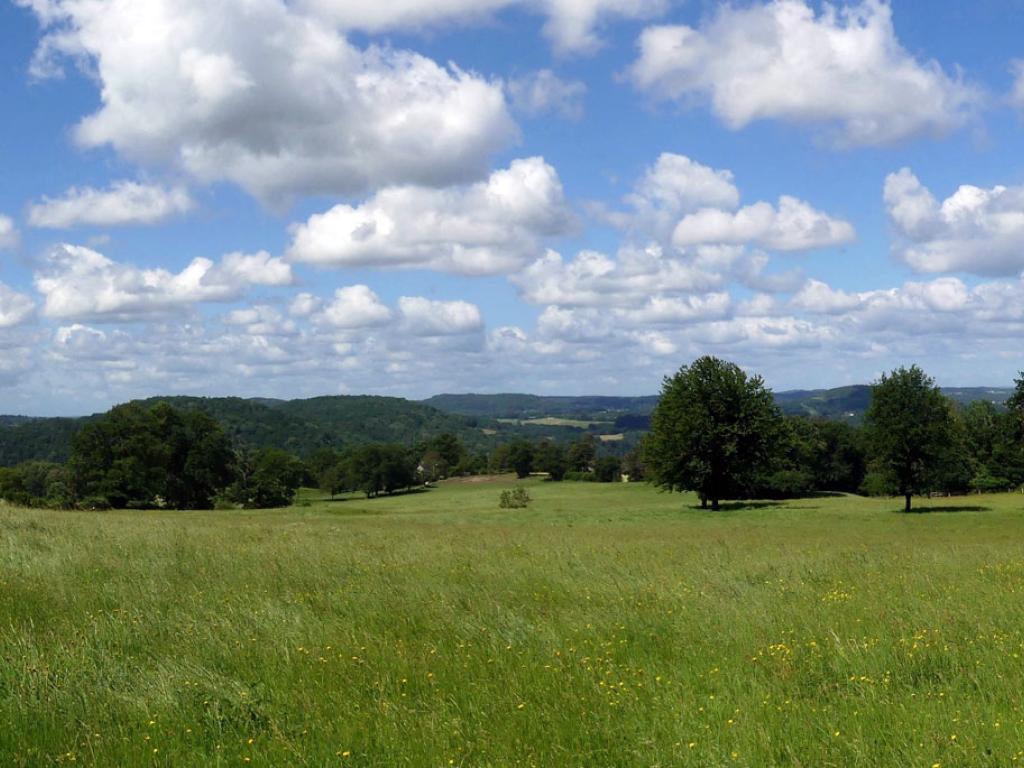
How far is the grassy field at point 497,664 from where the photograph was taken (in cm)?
559

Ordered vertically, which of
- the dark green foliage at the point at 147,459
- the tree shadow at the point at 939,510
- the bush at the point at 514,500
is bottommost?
the bush at the point at 514,500

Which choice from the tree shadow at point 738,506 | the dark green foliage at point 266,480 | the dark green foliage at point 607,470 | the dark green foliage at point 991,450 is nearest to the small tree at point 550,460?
the dark green foliage at point 607,470

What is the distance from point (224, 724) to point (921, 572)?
11477 mm

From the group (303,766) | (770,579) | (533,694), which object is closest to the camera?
(303,766)

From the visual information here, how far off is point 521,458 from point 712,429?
95227 millimetres

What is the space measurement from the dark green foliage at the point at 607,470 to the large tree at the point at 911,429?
84733 mm

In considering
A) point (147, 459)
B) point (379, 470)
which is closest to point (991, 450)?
point (379, 470)

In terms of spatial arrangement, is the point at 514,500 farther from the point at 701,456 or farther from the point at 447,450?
the point at 447,450

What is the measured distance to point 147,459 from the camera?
77812 mm

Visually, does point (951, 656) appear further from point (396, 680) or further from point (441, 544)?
point (441, 544)

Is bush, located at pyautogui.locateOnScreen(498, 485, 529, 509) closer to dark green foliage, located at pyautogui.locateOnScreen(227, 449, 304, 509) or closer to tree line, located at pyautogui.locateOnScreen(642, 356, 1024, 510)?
tree line, located at pyautogui.locateOnScreen(642, 356, 1024, 510)

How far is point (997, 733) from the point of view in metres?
5.47

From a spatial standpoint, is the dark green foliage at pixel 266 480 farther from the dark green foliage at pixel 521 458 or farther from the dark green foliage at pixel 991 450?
the dark green foliage at pixel 991 450

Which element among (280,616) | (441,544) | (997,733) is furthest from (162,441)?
(997,733)
